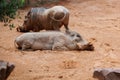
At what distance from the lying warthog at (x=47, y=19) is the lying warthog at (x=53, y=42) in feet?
1.44

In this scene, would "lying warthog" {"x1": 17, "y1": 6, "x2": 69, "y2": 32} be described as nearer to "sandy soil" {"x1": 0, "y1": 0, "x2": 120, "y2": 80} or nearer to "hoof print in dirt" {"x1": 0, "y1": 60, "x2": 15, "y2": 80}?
"sandy soil" {"x1": 0, "y1": 0, "x2": 120, "y2": 80}

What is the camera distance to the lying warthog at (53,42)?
881 cm

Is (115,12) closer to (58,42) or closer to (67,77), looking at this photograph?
(58,42)

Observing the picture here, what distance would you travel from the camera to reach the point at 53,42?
29.1 ft

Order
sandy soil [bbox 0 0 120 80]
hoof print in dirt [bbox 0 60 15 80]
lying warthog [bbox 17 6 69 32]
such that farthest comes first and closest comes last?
lying warthog [bbox 17 6 69 32]
sandy soil [bbox 0 0 120 80]
hoof print in dirt [bbox 0 60 15 80]

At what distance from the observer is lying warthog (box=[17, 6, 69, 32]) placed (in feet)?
30.4

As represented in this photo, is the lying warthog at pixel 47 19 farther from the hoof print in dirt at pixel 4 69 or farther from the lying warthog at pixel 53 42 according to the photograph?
the hoof print in dirt at pixel 4 69

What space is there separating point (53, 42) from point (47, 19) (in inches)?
35.8

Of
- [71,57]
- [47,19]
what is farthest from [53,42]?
[47,19]

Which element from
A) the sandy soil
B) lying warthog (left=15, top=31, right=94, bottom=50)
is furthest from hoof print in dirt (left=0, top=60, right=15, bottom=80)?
lying warthog (left=15, top=31, right=94, bottom=50)

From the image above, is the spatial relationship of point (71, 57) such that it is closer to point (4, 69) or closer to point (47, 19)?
point (47, 19)

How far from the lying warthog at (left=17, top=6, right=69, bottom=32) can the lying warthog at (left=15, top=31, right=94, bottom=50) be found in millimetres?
438

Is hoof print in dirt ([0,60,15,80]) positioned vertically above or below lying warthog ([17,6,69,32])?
above

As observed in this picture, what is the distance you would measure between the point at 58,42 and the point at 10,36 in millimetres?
2195
